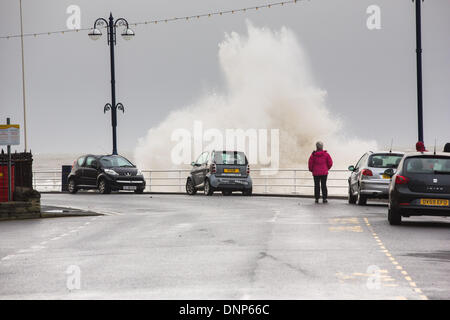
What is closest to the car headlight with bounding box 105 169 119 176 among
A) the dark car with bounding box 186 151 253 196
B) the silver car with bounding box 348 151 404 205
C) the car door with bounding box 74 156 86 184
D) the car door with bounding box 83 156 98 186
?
the car door with bounding box 83 156 98 186

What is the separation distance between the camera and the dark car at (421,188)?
1788 centimetres

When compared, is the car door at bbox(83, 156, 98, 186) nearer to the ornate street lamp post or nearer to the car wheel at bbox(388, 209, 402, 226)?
the ornate street lamp post

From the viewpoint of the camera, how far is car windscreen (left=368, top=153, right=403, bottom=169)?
25091 mm

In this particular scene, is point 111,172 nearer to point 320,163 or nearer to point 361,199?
point 320,163

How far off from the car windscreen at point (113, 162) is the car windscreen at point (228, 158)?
480 cm

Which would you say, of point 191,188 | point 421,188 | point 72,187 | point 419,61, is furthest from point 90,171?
point 421,188

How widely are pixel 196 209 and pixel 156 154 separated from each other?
46862 millimetres

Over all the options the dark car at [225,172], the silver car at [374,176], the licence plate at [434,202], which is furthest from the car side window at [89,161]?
the licence plate at [434,202]

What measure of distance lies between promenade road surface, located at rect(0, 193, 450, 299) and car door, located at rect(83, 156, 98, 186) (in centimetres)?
1381

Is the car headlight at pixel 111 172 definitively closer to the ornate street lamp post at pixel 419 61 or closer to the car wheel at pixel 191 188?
the car wheel at pixel 191 188

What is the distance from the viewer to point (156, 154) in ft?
232
